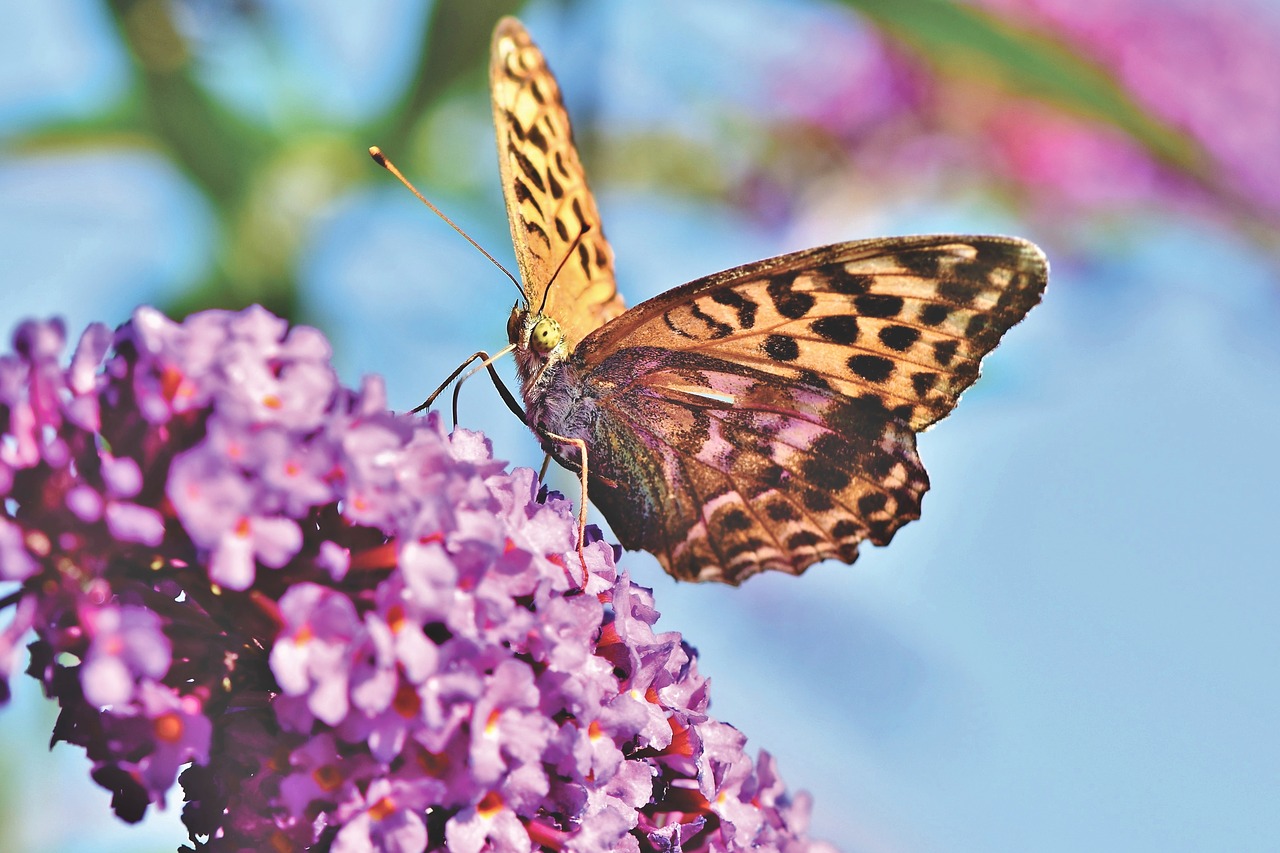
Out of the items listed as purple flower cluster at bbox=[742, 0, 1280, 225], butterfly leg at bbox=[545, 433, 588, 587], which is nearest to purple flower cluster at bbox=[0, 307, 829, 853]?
butterfly leg at bbox=[545, 433, 588, 587]

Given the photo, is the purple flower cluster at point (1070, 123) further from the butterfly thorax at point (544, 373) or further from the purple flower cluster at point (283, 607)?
the purple flower cluster at point (283, 607)

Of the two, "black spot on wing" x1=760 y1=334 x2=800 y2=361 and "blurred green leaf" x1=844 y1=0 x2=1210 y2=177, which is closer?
"black spot on wing" x1=760 y1=334 x2=800 y2=361

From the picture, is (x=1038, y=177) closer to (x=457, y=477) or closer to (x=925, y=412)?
(x=925, y=412)

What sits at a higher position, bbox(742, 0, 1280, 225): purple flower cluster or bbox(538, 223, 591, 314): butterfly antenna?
bbox(742, 0, 1280, 225): purple flower cluster

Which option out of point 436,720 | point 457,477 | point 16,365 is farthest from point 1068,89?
point 16,365

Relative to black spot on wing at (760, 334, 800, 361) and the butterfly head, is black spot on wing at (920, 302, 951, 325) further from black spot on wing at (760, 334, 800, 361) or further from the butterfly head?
the butterfly head
